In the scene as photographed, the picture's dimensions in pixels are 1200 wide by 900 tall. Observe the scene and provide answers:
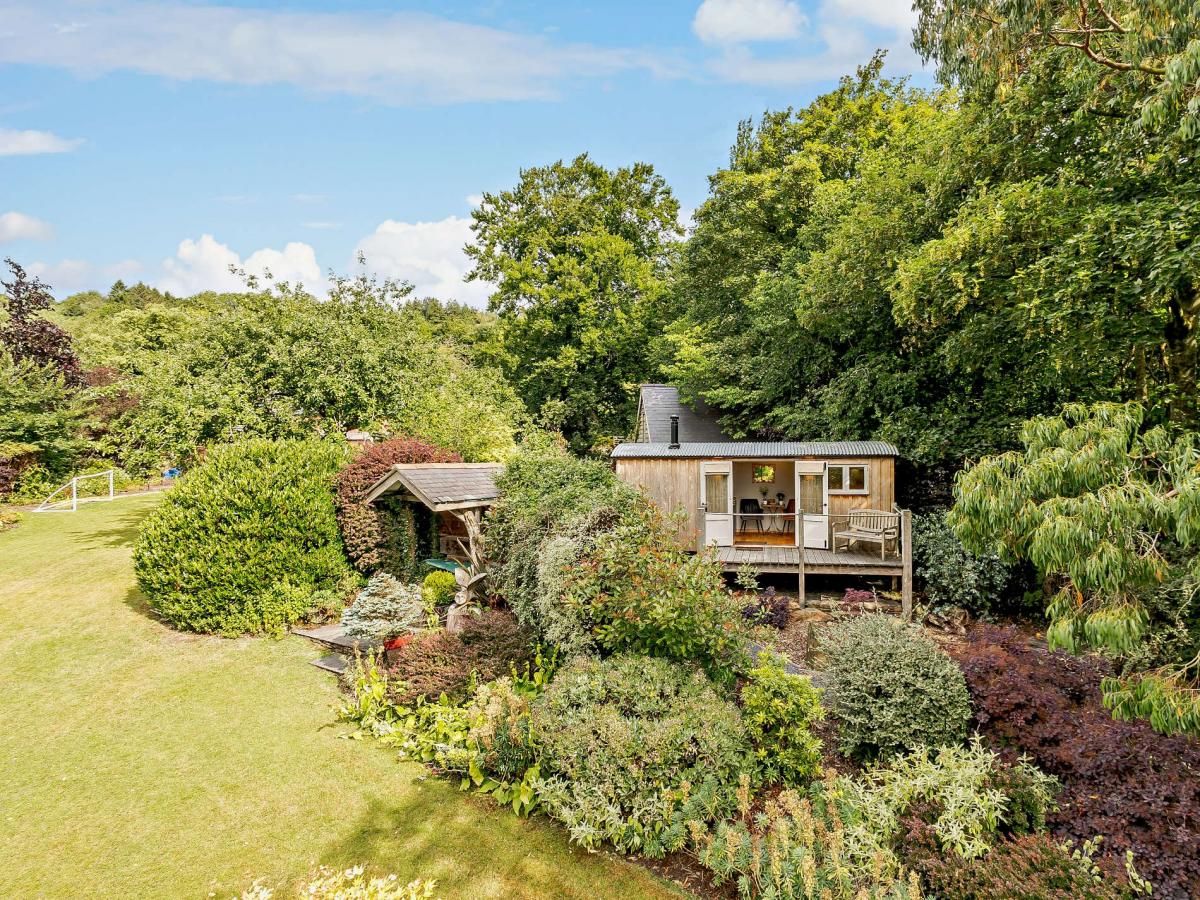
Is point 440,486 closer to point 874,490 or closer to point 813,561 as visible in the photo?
point 813,561

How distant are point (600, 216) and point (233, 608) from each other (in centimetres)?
2208

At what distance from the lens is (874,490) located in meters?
11.3

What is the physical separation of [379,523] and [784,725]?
821cm

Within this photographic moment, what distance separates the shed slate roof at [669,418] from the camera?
1745 cm

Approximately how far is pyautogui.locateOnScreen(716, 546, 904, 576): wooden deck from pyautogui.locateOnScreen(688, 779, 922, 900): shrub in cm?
537

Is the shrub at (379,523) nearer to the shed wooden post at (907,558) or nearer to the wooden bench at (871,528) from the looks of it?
the wooden bench at (871,528)

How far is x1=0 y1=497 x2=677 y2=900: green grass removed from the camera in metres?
4.70

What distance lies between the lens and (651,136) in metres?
13.0

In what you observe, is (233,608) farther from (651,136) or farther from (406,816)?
(651,136)

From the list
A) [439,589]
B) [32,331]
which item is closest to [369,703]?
[439,589]

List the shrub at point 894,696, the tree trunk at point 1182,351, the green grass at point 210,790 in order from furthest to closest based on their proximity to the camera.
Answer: the tree trunk at point 1182,351 → the shrub at point 894,696 → the green grass at point 210,790

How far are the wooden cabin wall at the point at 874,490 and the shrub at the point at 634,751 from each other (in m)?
7.21

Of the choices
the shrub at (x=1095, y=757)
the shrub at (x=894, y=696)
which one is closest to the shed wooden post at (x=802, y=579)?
the shrub at (x=1095, y=757)

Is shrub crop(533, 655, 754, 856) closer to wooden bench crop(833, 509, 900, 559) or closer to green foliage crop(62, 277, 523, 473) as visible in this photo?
wooden bench crop(833, 509, 900, 559)
